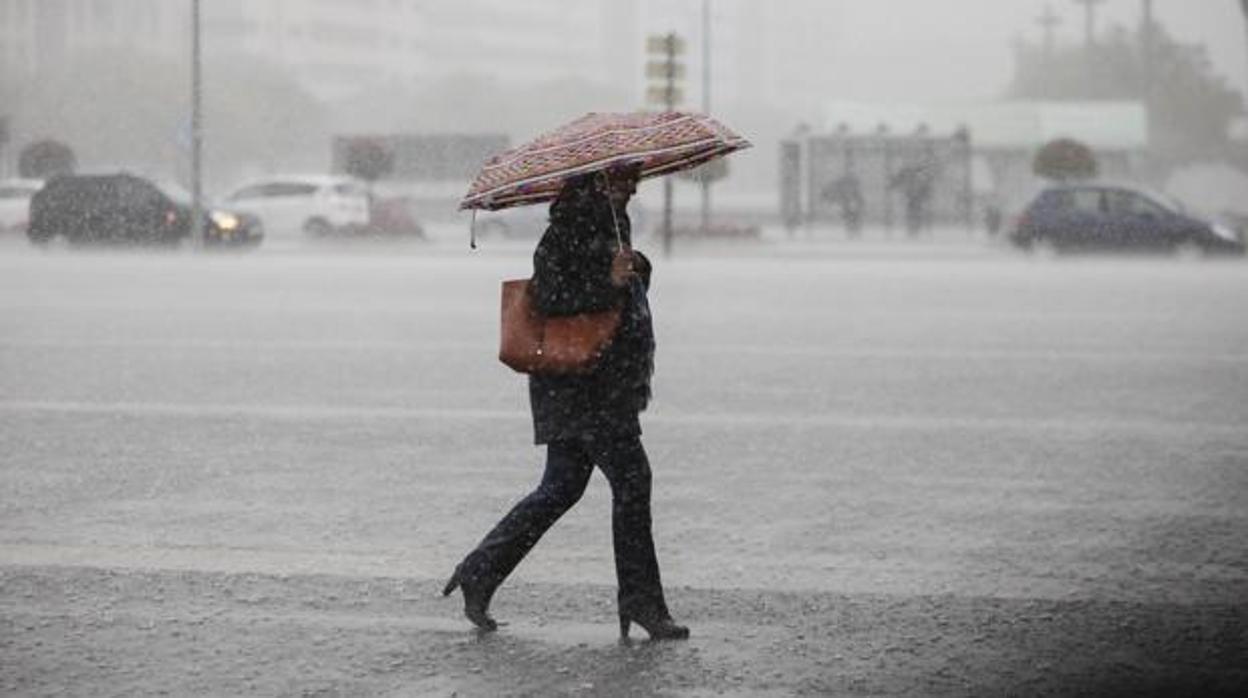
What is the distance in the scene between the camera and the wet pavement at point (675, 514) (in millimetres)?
5738

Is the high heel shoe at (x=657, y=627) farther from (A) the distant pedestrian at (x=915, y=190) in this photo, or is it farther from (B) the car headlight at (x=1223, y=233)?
(A) the distant pedestrian at (x=915, y=190)

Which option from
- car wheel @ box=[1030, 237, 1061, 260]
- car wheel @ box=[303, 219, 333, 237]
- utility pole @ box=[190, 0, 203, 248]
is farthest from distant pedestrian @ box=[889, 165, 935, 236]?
utility pole @ box=[190, 0, 203, 248]

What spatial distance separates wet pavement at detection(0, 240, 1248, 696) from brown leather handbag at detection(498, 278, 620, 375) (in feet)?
2.91

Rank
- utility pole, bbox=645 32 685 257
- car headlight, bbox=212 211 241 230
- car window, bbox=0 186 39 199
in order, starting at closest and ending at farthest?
utility pole, bbox=645 32 685 257 < car headlight, bbox=212 211 241 230 < car window, bbox=0 186 39 199

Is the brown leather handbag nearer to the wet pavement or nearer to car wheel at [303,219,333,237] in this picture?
the wet pavement

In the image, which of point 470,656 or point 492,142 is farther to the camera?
point 492,142

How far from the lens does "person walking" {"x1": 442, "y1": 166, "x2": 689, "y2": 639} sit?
564 cm

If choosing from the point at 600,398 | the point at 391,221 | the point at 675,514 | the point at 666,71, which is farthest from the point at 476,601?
the point at 391,221

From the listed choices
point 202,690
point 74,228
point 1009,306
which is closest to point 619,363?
point 202,690

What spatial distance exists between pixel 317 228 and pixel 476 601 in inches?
1402

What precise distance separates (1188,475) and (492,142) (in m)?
43.3

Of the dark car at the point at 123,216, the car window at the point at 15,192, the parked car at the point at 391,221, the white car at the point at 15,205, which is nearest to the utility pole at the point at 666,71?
the dark car at the point at 123,216

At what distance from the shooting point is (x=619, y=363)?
5.71 metres

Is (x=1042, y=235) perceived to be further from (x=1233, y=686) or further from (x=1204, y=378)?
(x=1233, y=686)
